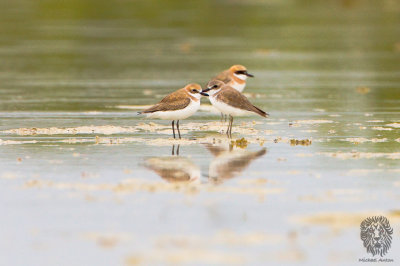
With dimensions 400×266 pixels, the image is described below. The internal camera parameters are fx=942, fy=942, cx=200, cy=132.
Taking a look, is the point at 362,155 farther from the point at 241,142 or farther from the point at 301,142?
the point at 241,142

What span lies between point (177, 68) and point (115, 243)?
21560 mm

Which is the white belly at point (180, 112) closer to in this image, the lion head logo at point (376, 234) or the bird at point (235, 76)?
the bird at point (235, 76)

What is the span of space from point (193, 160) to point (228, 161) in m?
0.53

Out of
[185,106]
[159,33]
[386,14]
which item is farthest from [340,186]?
[386,14]

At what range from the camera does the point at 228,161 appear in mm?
14070

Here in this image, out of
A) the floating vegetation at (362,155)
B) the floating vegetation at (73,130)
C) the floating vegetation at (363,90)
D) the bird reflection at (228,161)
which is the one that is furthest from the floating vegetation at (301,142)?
the floating vegetation at (363,90)

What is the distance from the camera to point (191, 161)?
14047 mm

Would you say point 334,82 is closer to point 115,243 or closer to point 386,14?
point 115,243

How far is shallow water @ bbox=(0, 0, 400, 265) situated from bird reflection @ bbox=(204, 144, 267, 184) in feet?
0.10

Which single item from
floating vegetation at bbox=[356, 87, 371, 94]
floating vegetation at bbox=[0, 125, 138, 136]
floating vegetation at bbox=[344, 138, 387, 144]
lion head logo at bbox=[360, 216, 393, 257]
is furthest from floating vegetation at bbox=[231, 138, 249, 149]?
floating vegetation at bbox=[356, 87, 371, 94]

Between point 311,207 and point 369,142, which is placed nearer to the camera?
point 311,207

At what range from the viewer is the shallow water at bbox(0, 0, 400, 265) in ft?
31.0

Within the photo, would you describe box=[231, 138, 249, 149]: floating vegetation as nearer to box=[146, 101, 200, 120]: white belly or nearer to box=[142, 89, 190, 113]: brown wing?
box=[146, 101, 200, 120]: white belly

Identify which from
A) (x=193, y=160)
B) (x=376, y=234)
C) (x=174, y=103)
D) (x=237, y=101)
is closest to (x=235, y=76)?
(x=237, y=101)
